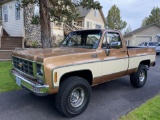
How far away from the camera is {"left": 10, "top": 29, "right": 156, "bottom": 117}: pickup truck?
3761 mm

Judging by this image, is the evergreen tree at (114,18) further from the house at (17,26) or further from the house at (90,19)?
the house at (17,26)

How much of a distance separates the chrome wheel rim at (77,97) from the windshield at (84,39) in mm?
1265

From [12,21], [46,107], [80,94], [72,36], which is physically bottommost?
[46,107]

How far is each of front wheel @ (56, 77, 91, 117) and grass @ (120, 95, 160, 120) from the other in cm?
100

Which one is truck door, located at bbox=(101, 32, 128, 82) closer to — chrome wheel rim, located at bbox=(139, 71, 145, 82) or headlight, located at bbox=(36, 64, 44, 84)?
chrome wheel rim, located at bbox=(139, 71, 145, 82)

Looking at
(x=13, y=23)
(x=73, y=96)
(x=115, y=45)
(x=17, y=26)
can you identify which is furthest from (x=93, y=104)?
(x=13, y=23)

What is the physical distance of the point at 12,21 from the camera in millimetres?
19125

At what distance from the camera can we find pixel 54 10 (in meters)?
11.5

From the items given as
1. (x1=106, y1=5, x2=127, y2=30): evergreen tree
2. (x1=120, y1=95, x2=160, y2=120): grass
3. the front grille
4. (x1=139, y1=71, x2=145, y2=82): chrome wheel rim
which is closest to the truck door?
(x1=120, y1=95, x2=160, y2=120): grass

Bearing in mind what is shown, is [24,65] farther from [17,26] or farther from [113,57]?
[17,26]

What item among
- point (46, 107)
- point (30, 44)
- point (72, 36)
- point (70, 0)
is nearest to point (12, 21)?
point (30, 44)

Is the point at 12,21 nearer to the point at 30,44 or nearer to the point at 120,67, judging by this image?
the point at 30,44

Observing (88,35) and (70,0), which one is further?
(70,0)

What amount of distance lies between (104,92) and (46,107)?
6.94 feet
